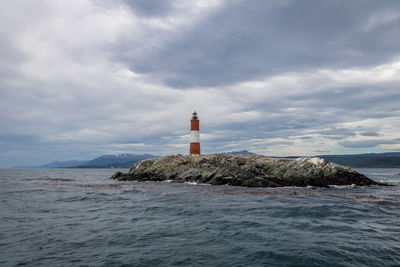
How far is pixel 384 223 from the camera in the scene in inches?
440

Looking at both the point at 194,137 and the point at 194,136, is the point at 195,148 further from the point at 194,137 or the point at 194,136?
the point at 194,136

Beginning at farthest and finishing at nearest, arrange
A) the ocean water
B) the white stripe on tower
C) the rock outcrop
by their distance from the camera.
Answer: the white stripe on tower → the rock outcrop → the ocean water

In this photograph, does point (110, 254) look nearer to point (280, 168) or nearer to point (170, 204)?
point (170, 204)

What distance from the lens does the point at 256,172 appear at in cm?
3303

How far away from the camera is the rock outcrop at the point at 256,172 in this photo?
29672 millimetres

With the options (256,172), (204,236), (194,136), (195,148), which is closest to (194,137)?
(194,136)

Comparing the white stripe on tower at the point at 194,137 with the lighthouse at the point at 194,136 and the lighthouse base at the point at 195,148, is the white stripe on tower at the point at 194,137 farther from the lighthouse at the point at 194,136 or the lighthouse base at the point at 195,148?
the lighthouse base at the point at 195,148

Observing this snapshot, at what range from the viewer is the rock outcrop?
2967cm

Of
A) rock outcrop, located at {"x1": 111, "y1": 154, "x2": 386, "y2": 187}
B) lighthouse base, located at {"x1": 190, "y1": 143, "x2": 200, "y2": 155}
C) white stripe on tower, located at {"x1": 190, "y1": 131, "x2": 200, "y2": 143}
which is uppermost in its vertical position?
white stripe on tower, located at {"x1": 190, "y1": 131, "x2": 200, "y2": 143}

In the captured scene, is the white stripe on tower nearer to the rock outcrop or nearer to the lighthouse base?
the lighthouse base

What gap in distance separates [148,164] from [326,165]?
2733cm

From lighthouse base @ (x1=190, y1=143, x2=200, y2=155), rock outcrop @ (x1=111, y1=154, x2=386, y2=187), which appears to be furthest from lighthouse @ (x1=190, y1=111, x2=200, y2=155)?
rock outcrop @ (x1=111, y1=154, x2=386, y2=187)

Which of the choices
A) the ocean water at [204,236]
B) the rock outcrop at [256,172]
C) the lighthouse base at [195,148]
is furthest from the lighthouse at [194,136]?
the ocean water at [204,236]

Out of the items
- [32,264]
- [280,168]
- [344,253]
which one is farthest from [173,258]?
[280,168]
